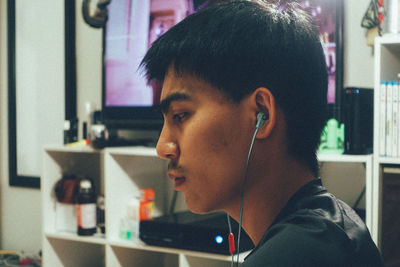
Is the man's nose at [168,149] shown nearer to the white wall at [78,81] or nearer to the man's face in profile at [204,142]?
the man's face in profile at [204,142]

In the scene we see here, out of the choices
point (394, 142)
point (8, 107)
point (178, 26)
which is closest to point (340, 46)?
point (394, 142)

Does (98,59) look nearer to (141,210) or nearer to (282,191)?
(141,210)

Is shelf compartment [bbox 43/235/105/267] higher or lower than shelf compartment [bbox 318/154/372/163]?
lower

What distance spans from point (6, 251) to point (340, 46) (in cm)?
222

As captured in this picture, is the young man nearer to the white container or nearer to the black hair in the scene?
the black hair

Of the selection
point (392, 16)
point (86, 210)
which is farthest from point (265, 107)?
point (86, 210)

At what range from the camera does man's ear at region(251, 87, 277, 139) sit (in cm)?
Result: 76

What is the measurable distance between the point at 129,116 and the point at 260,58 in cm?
163

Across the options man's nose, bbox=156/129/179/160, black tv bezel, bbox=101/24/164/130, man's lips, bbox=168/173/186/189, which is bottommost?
man's lips, bbox=168/173/186/189

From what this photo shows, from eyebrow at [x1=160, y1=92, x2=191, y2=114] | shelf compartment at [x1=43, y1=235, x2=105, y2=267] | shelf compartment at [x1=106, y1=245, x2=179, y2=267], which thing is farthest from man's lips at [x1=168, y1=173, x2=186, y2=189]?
shelf compartment at [x1=43, y1=235, x2=105, y2=267]

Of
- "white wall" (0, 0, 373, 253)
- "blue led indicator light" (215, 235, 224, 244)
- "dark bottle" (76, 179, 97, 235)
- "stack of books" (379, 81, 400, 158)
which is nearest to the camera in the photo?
"stack of books" (379, 81, 400, 158)

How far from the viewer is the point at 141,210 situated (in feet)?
6.86

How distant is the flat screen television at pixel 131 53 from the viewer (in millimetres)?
2234

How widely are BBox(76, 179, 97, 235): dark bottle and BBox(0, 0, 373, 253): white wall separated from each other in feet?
2.10
